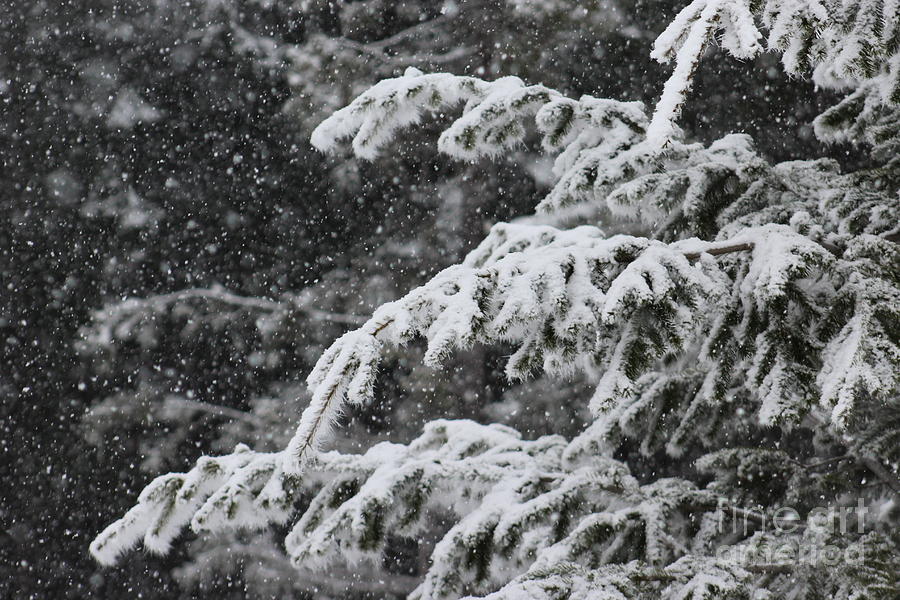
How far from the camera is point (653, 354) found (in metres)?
1.36

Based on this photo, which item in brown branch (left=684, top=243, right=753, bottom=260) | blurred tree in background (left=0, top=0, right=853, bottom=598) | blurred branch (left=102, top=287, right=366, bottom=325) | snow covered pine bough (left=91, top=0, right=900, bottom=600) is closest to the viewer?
snow covered pine bough (left=91, top=0, right=900, bottom=600)

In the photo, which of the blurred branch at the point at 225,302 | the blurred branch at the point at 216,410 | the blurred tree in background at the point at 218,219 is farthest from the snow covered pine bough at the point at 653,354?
the blurred branch at the point at 216,410

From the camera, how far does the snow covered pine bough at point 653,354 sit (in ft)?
4.26

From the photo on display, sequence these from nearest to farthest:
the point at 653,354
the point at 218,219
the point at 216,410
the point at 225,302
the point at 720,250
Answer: the point at 653,354, the point at 720,250, the point at 216,410, the point at 225,302, the point at 218,219

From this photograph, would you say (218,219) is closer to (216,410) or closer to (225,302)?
(225,302)

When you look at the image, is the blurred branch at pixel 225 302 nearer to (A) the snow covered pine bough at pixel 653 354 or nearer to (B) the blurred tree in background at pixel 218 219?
(B) the blurred tree in background at pixel 218 219

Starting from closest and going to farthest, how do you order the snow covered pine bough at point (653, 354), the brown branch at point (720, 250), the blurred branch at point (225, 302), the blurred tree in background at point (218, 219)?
the snow covered pine bough at point (653, 354), the brown branch at point (720, 250), the blurred tree in background at point (218, 219), the blurred branch at point (225, 302)

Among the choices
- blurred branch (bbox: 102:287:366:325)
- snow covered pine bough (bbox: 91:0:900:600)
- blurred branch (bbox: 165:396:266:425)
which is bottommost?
blurred branch (bbox: 165:396:266:425)

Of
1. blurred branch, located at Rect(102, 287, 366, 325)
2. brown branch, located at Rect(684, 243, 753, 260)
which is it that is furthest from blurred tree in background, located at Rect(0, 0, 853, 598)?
brown branch, located at Rect(684, 243, 753, 260)

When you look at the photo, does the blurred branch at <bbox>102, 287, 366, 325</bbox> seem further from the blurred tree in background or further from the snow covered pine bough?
the snow covered pine bough

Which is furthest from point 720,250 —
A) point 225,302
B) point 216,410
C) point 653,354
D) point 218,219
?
point 218,219

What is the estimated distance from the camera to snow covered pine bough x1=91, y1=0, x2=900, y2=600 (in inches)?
51.1

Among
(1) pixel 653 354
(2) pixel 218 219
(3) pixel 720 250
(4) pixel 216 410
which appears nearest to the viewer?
(1) pixel 653 354

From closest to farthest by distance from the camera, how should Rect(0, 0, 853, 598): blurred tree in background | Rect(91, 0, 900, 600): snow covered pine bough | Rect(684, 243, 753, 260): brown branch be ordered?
Rect(91, 0, 900, 600): snow covered pine bough
Rect(684, 243, 753, 260): brown branch
Rect(0, 0, 853, 598): blurred tree in background
